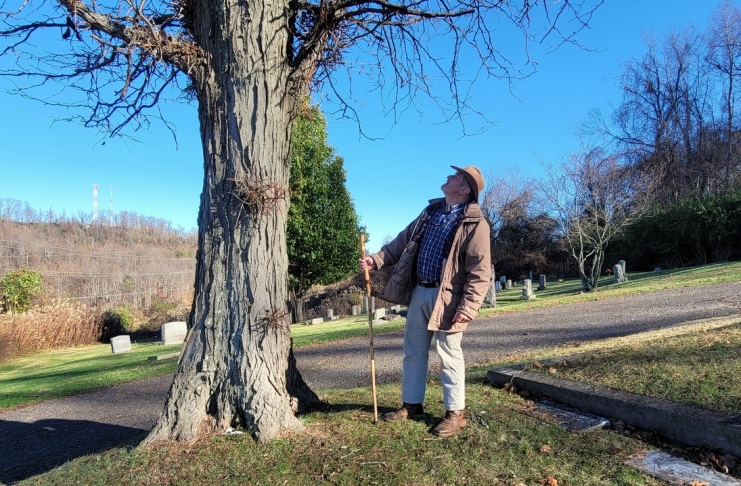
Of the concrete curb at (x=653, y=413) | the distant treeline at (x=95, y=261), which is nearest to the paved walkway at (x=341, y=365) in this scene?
the concrete curb at (x=653, y=413)

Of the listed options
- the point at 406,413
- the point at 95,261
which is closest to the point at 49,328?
the point at 95,261

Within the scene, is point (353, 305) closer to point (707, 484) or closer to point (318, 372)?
point (318, 372)

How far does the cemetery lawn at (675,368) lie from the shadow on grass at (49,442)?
13.4 feet

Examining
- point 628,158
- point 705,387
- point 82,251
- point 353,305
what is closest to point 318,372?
A: point 705,387

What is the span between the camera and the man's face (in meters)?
3.64

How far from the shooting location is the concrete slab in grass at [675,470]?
2547 mm

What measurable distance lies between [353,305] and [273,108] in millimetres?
20384

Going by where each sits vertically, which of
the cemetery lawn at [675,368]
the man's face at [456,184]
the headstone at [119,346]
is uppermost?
the man's face at [456,184]

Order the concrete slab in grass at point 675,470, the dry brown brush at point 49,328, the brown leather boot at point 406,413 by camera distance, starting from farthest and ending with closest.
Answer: the dry brown brush at point 49,328 < the brown leather boot at point 406,413 < the concrete slab in grass at point 675,470

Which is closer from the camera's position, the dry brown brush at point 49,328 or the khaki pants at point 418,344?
the khaki pants at point 418,344

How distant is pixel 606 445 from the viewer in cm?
302

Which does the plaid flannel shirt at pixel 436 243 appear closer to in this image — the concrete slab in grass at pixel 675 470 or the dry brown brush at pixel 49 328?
the concrete slab in grass at pixel 675 470

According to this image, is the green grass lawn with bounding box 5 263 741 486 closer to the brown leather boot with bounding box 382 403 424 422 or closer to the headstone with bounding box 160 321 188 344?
the brown leather boot with bounding box 382 403 424 422

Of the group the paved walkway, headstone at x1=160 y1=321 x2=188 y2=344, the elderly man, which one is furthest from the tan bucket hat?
headstone at x1=160 y1=321 x2=188 y2=344
